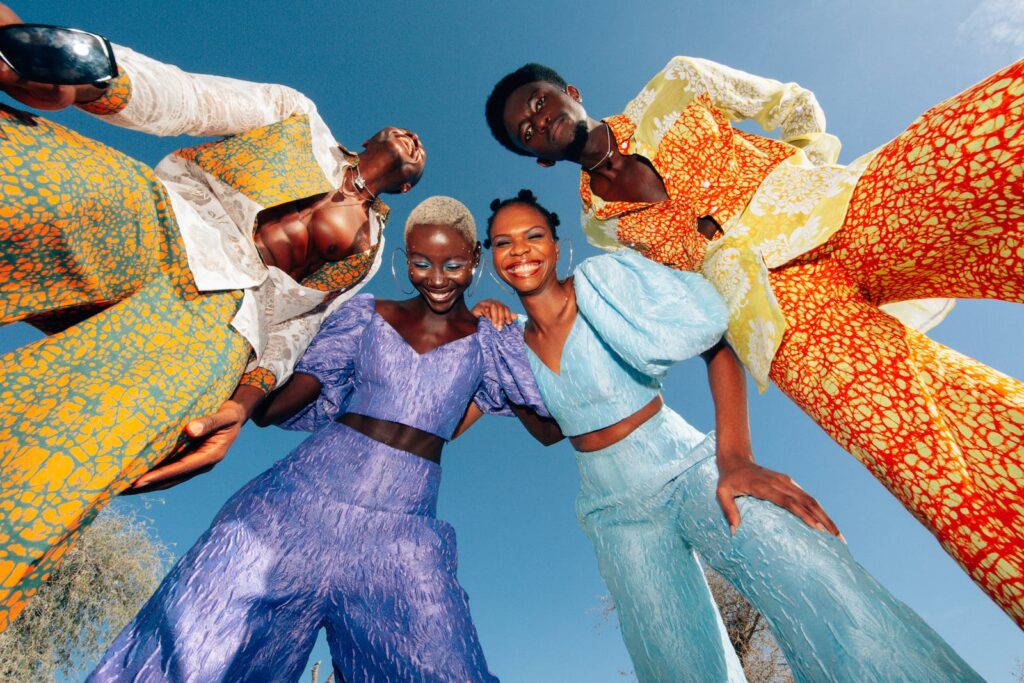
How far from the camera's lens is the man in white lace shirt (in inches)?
54.9

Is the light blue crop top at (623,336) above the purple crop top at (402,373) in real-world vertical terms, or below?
above

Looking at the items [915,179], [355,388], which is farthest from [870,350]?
[355,388]

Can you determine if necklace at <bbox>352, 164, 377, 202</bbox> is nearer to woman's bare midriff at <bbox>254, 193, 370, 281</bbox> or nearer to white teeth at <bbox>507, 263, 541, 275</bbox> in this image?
woman's bare midriff at <bbox>254, 193, 370, 281</bbox>

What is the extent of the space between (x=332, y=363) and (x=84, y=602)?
39.6 ft

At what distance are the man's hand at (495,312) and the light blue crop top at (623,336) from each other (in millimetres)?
369

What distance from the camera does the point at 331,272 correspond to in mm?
2703

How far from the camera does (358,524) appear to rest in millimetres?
2168

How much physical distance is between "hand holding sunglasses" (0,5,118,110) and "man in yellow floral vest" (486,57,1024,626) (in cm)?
207

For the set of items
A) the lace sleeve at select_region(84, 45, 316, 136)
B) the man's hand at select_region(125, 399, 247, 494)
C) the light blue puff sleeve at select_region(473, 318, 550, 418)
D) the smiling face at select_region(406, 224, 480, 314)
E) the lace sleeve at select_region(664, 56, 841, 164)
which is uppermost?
the lace sleeve at select_region(664, 56, 841, 164)

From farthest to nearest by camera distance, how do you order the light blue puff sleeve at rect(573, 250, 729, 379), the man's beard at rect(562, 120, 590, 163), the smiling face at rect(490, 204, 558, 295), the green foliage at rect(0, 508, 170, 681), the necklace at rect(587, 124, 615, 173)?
the green foliage at rect(0, 508, 170, 681) → the man's beard at rect(562, 120, 590, 163) → the necklace at rect(587, 124, 615, 173) → the smiling face at rect(490, 204, 558, 295) → the light blue puff sleeve at rect(573, 250, 729, 379)

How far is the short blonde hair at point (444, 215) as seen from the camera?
2922 mm

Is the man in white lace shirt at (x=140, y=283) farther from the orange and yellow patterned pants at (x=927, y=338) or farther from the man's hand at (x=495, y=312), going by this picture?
the orange and yellow patterned pants at (x=927, y=338)

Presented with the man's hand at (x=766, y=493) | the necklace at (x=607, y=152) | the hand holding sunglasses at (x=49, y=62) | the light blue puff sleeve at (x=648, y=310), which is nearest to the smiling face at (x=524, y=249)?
the light blue puff sleeve at (x=648, y=310)

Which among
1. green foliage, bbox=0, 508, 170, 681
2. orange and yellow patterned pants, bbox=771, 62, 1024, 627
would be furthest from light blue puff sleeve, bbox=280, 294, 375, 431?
green foliage, bbox=0, 508, 170, 681
